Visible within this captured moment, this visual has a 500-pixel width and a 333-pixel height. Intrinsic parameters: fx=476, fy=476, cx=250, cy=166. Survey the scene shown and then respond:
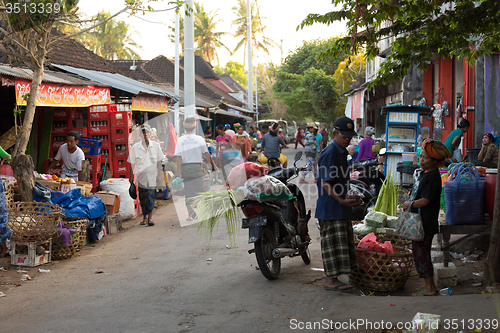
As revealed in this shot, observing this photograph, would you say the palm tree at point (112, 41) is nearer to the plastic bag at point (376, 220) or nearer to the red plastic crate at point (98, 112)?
the red plastic crate at point (98, 112)

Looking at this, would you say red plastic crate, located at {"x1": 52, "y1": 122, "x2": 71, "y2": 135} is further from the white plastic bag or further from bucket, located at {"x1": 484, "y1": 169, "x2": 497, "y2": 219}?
bucket, located at {"x1": 484, "y1": 169, "x2": 497, "y2": 219}

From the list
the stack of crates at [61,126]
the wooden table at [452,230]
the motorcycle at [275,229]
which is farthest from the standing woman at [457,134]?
the stack of crates at [61,126]

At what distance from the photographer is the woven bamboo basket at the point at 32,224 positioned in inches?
250

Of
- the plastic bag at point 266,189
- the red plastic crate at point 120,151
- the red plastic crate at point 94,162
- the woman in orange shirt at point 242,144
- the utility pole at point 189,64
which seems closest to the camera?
the plastic bag at point 266,189

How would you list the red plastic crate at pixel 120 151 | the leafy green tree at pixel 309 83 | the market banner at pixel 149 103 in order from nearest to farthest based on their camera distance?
the red plastic crate at pixel 120 151 → the market banner at pixel 149 103 → the leafy green tree at pixel 309 83

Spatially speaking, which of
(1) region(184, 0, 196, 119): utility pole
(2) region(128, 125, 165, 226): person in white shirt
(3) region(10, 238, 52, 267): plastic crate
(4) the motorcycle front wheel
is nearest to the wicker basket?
(4) the motorcycle front wheel

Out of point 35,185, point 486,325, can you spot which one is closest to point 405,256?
point 486,325

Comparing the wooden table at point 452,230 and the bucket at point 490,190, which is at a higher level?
the bucket at point 490,190

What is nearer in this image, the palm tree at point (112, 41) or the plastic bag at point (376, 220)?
the plastic bag at point (376, 220)

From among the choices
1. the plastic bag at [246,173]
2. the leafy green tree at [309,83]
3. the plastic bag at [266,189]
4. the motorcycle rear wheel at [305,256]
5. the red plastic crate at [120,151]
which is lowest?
the motorcycle rear wheel at [305,256]

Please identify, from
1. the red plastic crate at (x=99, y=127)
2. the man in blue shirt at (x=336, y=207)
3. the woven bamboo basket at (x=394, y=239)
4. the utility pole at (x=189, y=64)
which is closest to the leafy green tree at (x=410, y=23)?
the man in blue shirt at (x=336, y=207)

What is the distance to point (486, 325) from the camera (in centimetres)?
367

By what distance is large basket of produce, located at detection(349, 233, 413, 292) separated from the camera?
504cm

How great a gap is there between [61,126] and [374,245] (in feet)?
25.6
